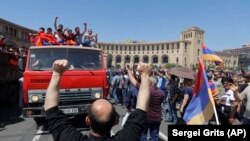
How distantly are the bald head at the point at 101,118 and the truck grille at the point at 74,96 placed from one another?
232 inches

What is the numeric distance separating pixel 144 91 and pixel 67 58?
19.6ft

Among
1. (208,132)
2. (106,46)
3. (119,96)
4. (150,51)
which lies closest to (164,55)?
(150,51)

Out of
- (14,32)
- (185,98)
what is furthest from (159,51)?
(185,98)

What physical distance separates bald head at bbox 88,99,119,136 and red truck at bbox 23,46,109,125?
5.80 m

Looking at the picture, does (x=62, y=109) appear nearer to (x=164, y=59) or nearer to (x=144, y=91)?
(x=144, y=91)

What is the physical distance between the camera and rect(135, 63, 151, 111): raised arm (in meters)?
2.71

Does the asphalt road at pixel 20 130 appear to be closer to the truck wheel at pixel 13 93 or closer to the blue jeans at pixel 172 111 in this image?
the blue jeans at pixel 172 111

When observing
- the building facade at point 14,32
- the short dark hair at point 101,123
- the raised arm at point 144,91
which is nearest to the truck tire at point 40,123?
the raised arm at point 144,91

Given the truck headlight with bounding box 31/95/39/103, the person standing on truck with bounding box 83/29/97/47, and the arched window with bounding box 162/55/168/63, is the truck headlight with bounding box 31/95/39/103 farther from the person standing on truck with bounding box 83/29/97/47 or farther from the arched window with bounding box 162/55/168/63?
the arched window with bounding box 162/55/168/63

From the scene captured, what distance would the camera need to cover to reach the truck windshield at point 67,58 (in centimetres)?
830

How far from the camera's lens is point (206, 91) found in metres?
5.46

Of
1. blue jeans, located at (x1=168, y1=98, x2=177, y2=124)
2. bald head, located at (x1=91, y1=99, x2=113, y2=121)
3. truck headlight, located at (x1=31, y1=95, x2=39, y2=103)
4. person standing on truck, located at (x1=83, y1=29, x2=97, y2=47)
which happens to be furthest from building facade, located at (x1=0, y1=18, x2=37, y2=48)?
bald head, located at (x1=91, y1=99, x2=113, y2=121)

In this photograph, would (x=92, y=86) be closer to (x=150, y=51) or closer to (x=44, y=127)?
(x=44, y=127)

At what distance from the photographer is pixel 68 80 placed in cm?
819
